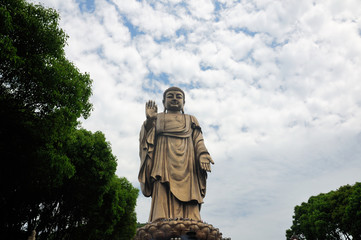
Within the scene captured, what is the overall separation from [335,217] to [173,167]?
16706 millimetres

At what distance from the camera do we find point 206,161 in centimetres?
1168

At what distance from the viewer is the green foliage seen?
2002cm

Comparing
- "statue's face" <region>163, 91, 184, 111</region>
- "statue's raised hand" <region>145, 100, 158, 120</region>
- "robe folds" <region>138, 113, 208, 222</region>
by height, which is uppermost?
"statue's face" <region>163, 91, 184, 111</region>

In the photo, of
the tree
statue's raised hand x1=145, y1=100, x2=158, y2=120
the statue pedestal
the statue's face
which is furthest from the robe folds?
the tree

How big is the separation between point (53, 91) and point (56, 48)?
138 centimetres

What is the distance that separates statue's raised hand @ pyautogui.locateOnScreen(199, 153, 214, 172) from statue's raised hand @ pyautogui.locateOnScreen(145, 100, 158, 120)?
218 cm

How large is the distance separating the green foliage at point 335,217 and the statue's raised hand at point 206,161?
487 inches

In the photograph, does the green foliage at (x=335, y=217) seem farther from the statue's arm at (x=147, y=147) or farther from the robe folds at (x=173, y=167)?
the statue's arm at (x=147, y=147)

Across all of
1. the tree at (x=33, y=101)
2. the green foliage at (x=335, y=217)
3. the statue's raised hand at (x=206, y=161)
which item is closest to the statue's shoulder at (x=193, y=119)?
the statue's raised hand at (x=206, y=161)

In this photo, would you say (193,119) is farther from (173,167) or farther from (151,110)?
(173,167)

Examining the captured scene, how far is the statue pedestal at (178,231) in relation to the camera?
924cm

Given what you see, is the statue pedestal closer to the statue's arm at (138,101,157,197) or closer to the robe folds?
the robe folds

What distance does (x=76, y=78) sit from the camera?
34.9 ft

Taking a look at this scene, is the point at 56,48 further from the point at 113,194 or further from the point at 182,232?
the point at 113,194
